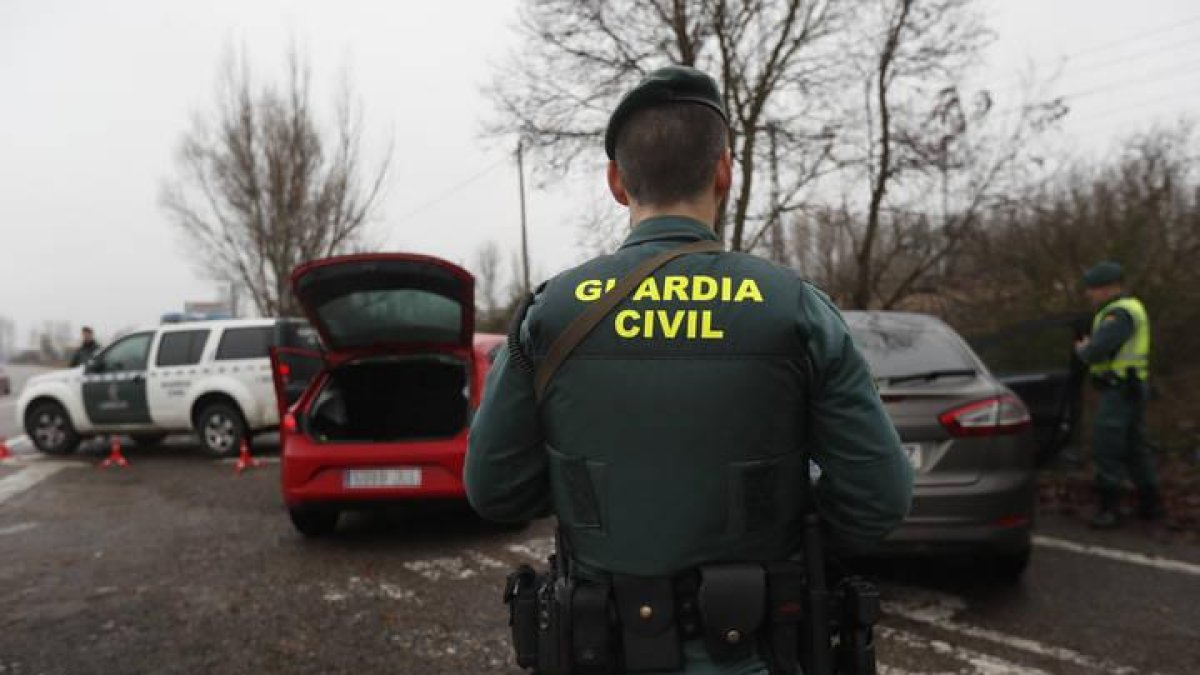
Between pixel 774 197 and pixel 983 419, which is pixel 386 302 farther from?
pixel 774 197

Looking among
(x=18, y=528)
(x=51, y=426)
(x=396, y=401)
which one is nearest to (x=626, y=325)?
(x=396, y=401)

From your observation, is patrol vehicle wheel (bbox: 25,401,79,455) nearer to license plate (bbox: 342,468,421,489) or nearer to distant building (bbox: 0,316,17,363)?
license plate (bbox: 342,468,421,489)

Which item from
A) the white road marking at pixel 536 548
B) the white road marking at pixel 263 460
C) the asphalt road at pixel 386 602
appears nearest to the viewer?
the asphalt road at pixel 386 602

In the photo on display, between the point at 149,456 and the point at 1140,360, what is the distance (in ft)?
37.6

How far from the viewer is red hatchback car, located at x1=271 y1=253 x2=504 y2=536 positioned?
17.3 ft

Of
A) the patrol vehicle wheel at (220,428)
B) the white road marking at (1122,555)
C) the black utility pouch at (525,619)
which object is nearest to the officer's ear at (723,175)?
the black utility pouch at (525,619)

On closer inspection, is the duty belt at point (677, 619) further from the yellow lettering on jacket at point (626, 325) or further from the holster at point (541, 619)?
the yellow lettering on jacket at point (626, 325)

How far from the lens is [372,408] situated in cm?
671

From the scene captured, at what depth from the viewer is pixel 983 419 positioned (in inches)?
161

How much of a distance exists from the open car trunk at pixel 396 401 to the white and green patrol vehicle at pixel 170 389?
410cm

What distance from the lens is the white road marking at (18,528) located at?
6.51 metres

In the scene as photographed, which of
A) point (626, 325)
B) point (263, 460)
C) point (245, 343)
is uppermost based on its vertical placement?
point (626, 325)

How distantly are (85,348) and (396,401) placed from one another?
36.0ft

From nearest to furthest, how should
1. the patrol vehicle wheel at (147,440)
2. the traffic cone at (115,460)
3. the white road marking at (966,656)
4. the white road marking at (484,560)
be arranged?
the white road marking at (966,656), the white road marking at (484,560), the traffic cone at (115,460), the patrol vehicle wheel at (147,440)
